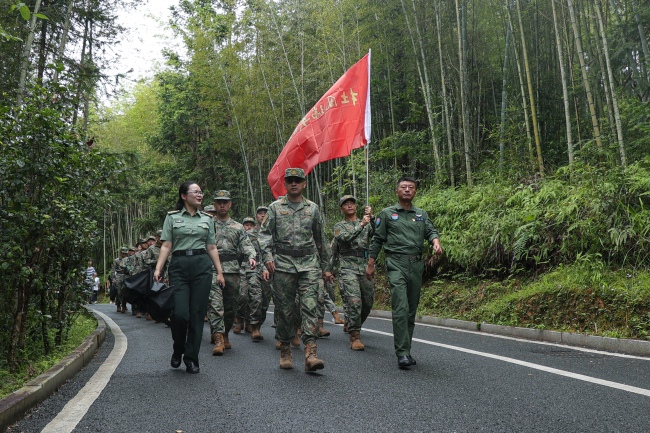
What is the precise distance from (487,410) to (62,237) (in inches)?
172

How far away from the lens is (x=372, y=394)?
414 cm

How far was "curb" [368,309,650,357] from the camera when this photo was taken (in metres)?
6.01

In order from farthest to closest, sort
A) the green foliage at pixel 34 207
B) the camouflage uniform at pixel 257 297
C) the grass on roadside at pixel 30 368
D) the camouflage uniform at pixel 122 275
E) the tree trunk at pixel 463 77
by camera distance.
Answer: the camouflage uniform at pixel 122 275
the tree trunk at pixel 463 77
the camouflage uniform at pixel 257 297
the green foliage at pixel 34 207
the grass on roadside at pixel 30 368

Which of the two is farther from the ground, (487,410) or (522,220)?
(522,220)

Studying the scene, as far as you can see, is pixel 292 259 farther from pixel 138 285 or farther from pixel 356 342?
pixel 138 285

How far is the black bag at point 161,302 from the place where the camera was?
255 inches

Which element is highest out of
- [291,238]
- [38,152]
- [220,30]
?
Answer: [220,30]

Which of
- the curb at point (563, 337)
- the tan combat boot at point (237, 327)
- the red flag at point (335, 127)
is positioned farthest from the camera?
the tan combat boot at point (237, 327)

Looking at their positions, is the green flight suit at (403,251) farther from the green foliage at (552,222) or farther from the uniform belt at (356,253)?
the green foliage at (552,222)

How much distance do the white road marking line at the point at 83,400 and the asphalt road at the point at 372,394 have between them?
16 mm

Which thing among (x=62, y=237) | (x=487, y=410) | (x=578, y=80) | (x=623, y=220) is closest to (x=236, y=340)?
(x=62, y=237)

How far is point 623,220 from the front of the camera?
824cm

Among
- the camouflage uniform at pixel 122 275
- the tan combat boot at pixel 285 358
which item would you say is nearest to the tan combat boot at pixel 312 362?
the tan combat boot at pixel 285 358

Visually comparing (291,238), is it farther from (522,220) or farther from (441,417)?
(522,220)
